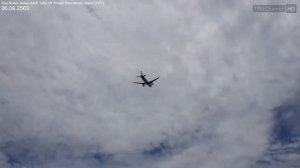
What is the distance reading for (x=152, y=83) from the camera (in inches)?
6363

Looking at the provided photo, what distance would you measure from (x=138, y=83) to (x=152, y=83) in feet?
24.4

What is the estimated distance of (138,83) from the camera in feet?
518
